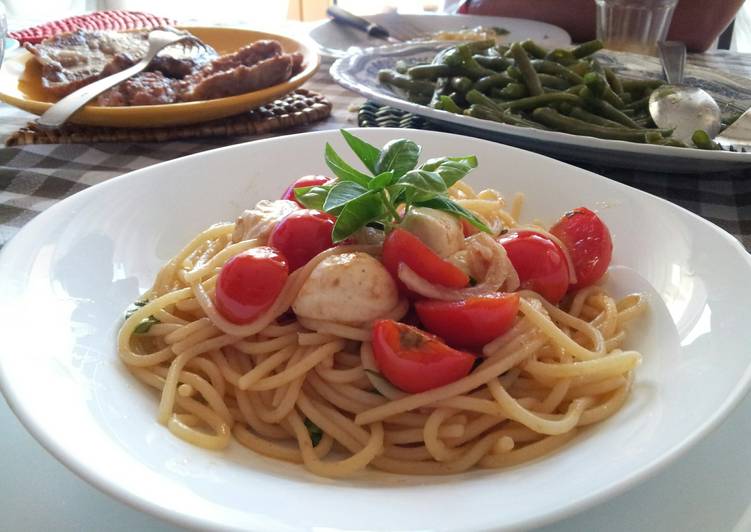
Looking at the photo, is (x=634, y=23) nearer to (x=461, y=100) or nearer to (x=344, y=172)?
(x=461, y=100)

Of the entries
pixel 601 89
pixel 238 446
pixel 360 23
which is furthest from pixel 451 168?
pixel 360 23

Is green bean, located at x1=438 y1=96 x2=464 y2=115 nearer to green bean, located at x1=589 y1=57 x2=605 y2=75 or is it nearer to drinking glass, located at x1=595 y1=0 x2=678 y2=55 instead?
green bean, located at x1=589 y1=57 x2=605 y2=75

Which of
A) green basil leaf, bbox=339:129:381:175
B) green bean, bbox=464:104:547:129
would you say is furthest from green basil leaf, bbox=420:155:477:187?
green bean, bbox=464:104:547:129

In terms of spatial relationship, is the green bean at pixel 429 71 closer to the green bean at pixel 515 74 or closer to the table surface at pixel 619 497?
the green bean at pixel 515 74

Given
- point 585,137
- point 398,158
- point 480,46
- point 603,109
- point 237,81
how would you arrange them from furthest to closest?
point 480,46 → point 237,81 → point 603,109 → point 585,137 → point 398,158

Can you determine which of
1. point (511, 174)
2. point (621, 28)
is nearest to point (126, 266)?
point (511, 174)

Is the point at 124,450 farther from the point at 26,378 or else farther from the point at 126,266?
the point at 126,266
